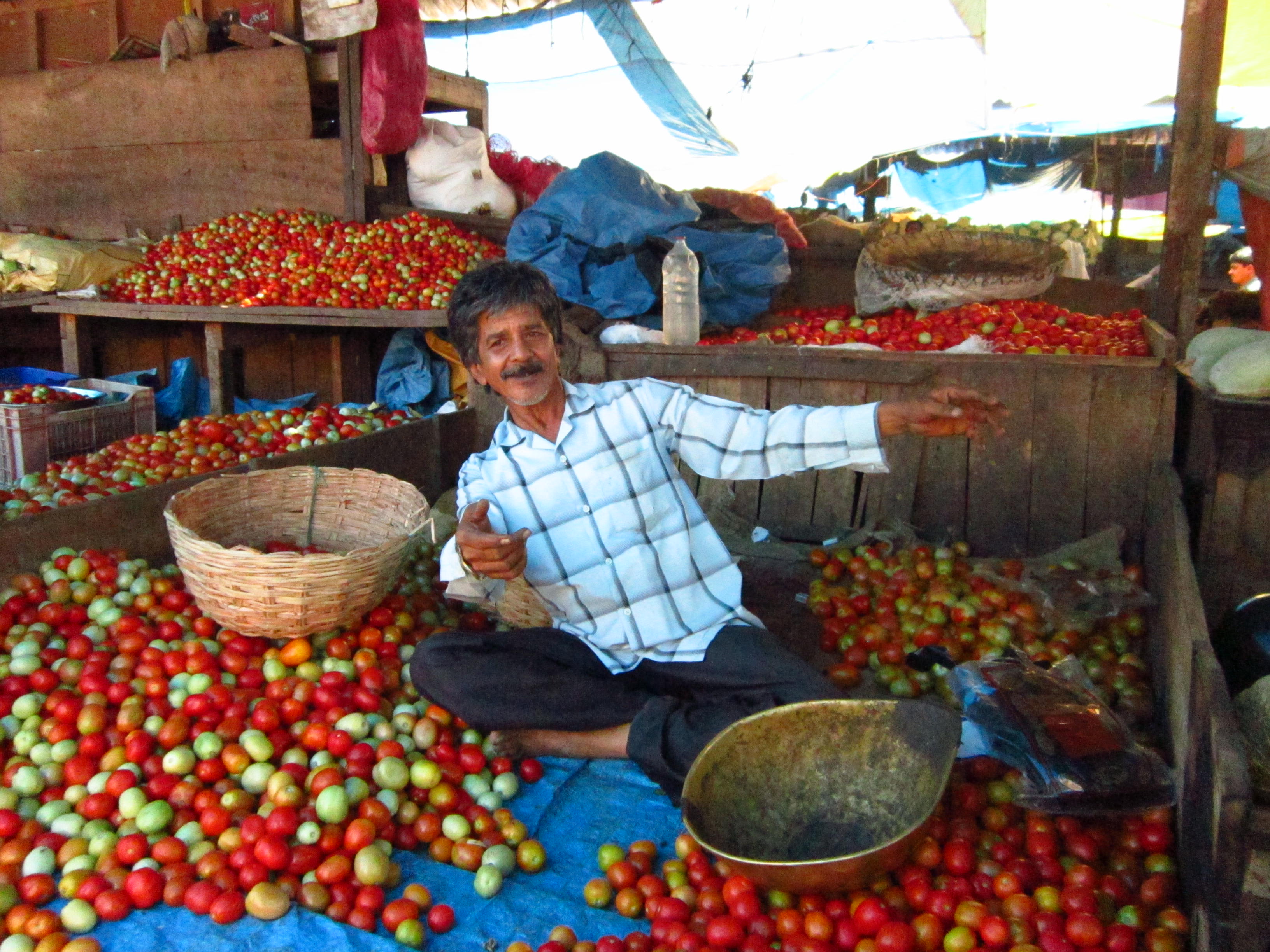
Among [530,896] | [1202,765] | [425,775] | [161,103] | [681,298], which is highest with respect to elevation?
[161,103]

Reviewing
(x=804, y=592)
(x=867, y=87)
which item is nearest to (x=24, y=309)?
(x=804, y=592)

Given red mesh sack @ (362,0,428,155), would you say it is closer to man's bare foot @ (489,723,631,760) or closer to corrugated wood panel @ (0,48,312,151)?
corrugated wood panel @ (0,48,312,151)

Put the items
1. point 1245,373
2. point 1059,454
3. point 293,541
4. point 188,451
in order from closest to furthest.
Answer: point 1245,373 → point 293,541 → point 1059,454 → point 188,451

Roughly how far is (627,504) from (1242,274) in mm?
9459

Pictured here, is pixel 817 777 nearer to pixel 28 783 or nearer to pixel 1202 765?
pixel 1202 765

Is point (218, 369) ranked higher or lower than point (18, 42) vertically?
lower

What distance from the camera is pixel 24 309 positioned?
649 centimetres

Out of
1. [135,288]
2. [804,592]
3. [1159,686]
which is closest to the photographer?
[1159,686]

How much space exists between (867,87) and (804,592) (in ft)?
27.6

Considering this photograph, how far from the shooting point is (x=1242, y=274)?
31.1ft

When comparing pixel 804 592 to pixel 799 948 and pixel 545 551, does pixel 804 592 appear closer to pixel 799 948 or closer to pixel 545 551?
pixel 545 551

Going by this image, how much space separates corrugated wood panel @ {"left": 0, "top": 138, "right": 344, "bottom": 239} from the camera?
5.84 metres

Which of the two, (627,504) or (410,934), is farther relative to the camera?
(627,504)

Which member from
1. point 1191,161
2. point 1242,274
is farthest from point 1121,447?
point 1242,274
